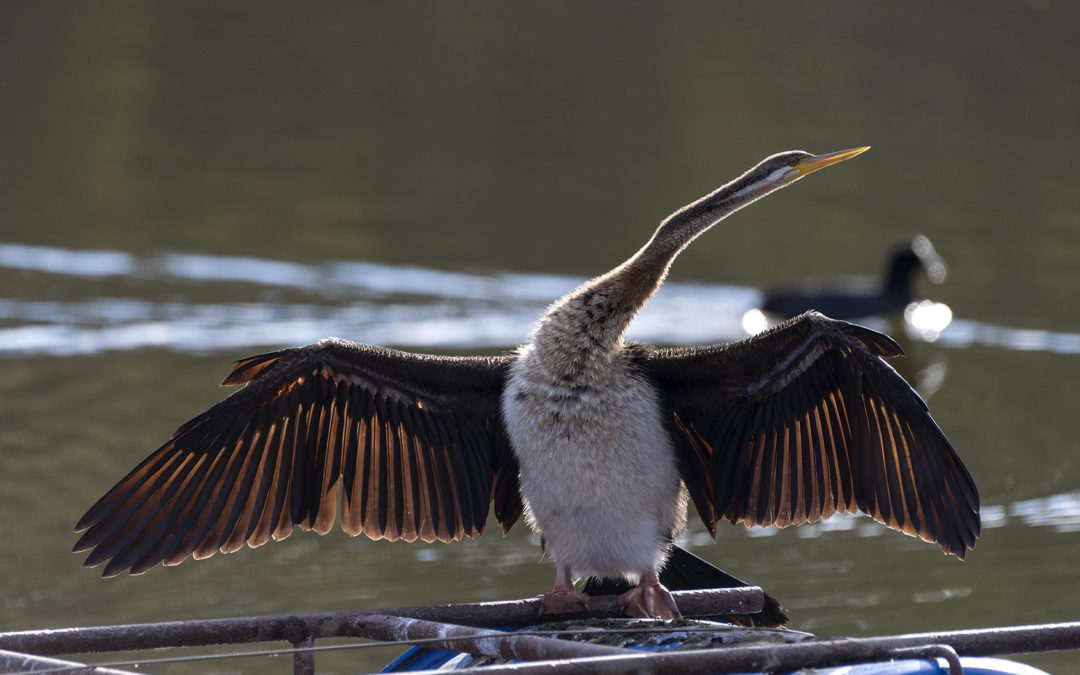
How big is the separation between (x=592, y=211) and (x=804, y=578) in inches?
373

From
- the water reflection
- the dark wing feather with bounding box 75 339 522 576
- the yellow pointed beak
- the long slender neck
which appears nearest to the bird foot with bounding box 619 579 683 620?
the dark wing feather with bounding box 75 339 522 576

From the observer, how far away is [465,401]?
16.1 feet

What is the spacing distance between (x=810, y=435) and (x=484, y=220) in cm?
1167

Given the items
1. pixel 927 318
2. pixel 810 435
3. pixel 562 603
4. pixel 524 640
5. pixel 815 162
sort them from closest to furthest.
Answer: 1. pixel 524 640
2. pixel 562 603
3. pixel 810 435
4. pixel 815 162
5. pixel 927 318

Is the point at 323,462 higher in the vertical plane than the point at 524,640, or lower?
higher

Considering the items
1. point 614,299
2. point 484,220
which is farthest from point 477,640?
point 484,220

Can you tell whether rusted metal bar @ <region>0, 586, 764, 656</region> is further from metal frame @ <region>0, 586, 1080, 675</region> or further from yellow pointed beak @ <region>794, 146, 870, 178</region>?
yellow pointed beak @ <region>794, 146, 870, 178</region>

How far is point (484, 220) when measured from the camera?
53.4 feet

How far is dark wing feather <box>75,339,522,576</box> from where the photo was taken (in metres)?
4.55

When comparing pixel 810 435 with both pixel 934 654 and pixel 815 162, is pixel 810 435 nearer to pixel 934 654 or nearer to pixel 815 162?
pixel 815 162

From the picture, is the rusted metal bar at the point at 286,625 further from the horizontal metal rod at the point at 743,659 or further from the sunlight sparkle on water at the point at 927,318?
the sunlight sparkle on water at the point at 927,318

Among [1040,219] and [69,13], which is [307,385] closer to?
[1040,219]

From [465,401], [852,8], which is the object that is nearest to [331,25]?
[852,8]

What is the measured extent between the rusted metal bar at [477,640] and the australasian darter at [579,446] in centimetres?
65
